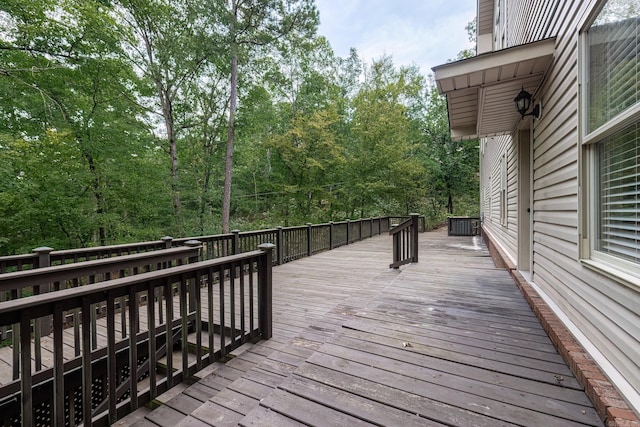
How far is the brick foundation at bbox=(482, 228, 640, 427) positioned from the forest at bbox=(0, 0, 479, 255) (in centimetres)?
876

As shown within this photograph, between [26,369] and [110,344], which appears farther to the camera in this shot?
[110,344]

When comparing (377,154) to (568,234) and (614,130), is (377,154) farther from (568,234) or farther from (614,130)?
(614,130)

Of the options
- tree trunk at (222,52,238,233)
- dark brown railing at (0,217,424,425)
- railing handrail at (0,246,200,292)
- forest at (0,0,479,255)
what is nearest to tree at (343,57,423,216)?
forest at (0,0,479,255)

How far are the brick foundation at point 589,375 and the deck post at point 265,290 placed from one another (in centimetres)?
233

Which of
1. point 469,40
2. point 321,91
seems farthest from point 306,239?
point 469,40

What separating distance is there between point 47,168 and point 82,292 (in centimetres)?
723

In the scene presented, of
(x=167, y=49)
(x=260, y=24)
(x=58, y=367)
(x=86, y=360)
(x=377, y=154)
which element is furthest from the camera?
(x=377, y=154)

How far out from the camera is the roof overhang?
9.22 ft

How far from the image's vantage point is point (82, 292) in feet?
5.21

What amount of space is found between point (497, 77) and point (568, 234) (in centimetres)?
179

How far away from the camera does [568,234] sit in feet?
7.57

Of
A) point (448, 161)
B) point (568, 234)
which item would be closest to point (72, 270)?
point (568, 234)

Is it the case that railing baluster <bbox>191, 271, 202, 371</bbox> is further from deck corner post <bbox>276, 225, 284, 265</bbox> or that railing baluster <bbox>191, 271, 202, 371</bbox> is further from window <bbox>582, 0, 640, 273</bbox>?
deck corner post <bbox>276, 225, 284, 265</bbox>

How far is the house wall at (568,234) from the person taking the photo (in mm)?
Result: 1534
